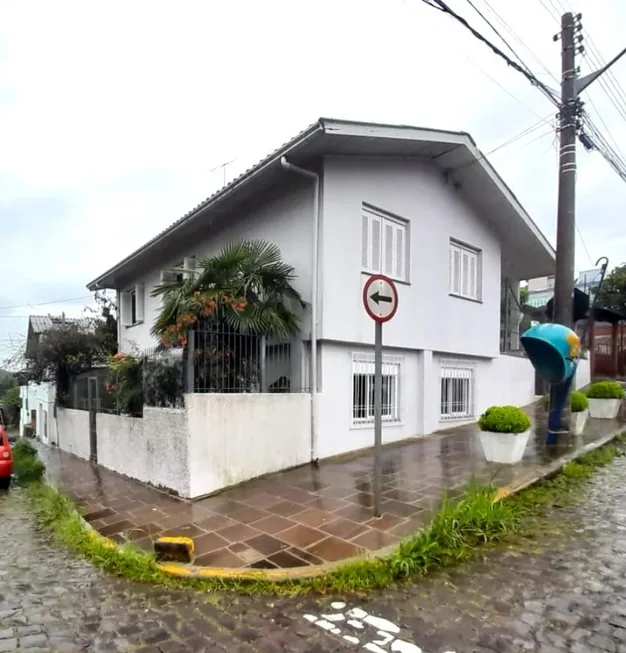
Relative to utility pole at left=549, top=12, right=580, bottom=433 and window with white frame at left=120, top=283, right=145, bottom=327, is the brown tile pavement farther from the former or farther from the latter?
window with white frame at left=120, top=283, right=145, bottom=327

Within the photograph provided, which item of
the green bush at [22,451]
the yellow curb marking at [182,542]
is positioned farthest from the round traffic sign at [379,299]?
the green bush at [22,451]

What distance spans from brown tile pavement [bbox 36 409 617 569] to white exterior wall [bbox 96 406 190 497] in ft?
0.70

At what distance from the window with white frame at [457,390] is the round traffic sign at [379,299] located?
599 cm

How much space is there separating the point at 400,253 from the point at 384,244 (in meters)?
0.54

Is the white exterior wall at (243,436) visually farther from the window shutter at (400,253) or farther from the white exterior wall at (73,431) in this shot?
the white exterior wall at (73,431)

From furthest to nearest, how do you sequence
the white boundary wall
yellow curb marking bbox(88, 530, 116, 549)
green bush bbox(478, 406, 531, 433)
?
green bush bbox(478, 406, 531, 433) < the white boundary wall < yellow curb marking bbox(88, 530, 116, 549)

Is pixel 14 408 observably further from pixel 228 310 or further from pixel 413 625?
pixel 413 625

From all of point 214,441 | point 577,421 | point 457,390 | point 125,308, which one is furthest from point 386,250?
point 125,308

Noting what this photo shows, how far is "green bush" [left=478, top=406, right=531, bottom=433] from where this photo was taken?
705 centimetres

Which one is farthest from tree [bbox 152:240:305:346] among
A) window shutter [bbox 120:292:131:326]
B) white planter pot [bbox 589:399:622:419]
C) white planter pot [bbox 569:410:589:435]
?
white planter pot [bbox 589:399:622:419]

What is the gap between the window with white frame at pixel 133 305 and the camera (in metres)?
14.7

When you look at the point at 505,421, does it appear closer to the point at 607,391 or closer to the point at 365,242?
the point at 365,242

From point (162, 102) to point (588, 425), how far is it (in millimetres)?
11083

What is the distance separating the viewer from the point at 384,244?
31.0 ft
